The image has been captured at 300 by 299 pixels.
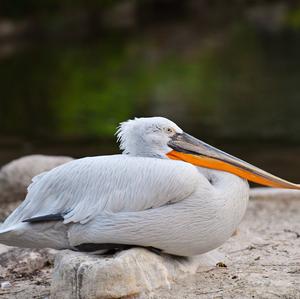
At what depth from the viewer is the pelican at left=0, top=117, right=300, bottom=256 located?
3.93 meters

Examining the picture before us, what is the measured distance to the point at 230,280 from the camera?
162 inches

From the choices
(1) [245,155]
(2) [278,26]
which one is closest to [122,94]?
(1) [245,155]

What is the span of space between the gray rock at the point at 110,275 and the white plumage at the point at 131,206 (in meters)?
0.08

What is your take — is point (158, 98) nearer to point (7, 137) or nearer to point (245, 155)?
point (7, 137)

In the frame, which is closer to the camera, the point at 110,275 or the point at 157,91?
the point at 110,275

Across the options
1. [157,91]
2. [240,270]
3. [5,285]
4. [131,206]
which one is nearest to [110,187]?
[131,206]

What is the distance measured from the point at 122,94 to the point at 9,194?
9980 millimetres

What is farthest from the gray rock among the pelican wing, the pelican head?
the pelican head

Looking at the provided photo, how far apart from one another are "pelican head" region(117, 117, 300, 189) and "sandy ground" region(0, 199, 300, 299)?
469mm

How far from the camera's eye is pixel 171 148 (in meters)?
4.33

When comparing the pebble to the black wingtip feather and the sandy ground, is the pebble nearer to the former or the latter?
the sandy ground

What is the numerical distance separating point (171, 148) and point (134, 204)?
0.50m

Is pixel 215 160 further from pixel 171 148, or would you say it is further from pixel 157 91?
pixel 157 91

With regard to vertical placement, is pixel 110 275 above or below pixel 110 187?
below
